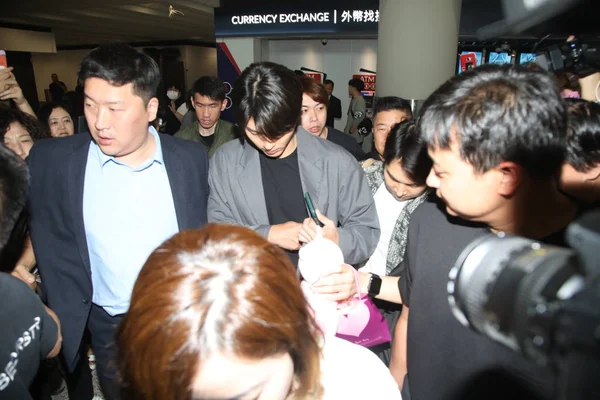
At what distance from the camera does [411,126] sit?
1794 mm

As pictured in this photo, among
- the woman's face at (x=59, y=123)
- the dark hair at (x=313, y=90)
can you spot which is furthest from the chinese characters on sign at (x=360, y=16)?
the woman's face at (x=59, y=123)

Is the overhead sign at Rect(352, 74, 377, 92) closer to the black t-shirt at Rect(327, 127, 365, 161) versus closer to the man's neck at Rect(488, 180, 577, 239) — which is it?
the black t-shirt at Rect(327, 127, 365, 161)

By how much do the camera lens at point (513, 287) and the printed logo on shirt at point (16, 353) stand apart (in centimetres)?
106

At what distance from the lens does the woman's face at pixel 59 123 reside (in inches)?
130

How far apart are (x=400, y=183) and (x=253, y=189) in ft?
2.18

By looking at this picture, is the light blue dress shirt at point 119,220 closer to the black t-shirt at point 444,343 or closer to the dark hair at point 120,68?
the dark hair at point 120,68

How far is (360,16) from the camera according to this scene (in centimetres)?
689

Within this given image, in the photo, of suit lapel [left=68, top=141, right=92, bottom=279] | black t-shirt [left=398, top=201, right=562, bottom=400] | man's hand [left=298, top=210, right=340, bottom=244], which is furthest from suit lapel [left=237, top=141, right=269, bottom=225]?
black t-shirt [left=398, top=201, right=562, bottom=400]

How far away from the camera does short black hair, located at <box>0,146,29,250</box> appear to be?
102cm

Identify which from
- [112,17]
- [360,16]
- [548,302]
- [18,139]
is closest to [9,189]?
[548,302]

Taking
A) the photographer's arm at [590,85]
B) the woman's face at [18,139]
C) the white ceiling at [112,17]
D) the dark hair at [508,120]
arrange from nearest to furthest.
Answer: the dark hair at [508,120]
the photographer's arm at [590,85]
the woman's face at [18,139]
the white ceiling at [112,17]

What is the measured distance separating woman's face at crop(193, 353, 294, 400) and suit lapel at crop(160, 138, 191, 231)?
1.16 meters

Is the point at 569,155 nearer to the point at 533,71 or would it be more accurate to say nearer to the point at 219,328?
the point at 533,71

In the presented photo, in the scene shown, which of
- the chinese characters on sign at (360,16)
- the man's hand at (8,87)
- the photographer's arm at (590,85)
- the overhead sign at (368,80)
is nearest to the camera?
the photographer's arm at (590,85)
